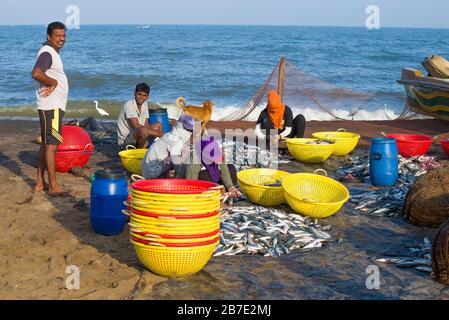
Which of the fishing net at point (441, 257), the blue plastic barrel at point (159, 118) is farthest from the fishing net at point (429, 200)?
the blue plastic barrel at point (159, 118)

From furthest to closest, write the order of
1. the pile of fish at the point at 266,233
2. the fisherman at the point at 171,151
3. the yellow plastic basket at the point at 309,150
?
the yellow plastic basket at the point at 309,150
the fisherman at the point at 171,151
the pile of fish at the point at 266,233

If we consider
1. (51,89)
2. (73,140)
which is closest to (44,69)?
(51,89)

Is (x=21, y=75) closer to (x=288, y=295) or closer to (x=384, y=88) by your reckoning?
(x=384, y=88)

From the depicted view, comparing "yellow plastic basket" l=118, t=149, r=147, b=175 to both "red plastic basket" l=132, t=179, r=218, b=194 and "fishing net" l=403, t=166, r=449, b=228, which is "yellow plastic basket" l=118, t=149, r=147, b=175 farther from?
"fishing net" l=403, t=166, r=449, b=228

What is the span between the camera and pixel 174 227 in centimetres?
479

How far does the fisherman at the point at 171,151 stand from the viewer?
6.90 meters

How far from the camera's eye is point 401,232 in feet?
22.5

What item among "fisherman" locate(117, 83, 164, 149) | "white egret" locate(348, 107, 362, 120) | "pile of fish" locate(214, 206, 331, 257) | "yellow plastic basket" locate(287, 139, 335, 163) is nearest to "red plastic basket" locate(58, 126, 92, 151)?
"fisherman" locate(117, 83, 164, 149)

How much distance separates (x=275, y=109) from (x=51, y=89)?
4.95 metres

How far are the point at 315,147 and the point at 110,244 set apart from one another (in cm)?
503

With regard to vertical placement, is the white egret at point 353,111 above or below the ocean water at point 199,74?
below

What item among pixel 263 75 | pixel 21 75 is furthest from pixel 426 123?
pixel 21 75

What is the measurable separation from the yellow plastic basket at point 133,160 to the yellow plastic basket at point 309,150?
285 centimetres

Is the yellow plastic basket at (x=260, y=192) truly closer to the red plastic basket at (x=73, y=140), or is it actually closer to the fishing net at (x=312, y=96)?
the red plastic basket at (x=73, y=140)
